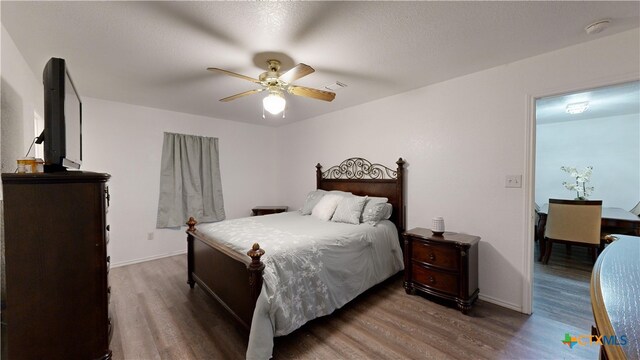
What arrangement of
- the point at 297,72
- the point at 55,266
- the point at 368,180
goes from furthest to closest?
1. the point at 368,180
2. the point at 297,72
3. the point at 55,266

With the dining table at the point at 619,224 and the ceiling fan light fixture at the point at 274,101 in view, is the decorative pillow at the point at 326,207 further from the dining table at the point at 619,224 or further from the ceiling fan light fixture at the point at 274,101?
the dining table at the point at 619,224

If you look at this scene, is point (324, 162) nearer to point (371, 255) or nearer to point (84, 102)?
point (371, 255)

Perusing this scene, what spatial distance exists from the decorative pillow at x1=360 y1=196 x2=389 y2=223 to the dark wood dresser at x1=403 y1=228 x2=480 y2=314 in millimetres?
484

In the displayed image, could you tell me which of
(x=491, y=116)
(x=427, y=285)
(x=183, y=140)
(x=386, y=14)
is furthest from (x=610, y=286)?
(x=183, y=140)

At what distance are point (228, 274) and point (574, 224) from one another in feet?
14.4

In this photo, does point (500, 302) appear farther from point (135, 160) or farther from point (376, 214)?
point (135, 160)

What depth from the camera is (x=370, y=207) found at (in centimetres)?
308

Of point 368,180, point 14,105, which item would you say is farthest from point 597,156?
point 14,105

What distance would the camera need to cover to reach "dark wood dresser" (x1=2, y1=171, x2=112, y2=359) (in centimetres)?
116

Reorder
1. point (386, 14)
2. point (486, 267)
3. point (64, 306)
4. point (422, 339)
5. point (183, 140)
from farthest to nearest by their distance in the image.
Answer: point (183, 140), point (486, 267), point (422, 339), point (386, 14), point (64, 306)

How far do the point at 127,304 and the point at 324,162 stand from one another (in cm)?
311

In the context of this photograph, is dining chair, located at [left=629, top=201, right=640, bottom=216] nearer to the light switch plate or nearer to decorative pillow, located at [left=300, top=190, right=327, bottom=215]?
the light switch plate

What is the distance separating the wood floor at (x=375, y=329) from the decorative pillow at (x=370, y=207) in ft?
2.61

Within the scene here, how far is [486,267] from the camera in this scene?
8.32 feet
